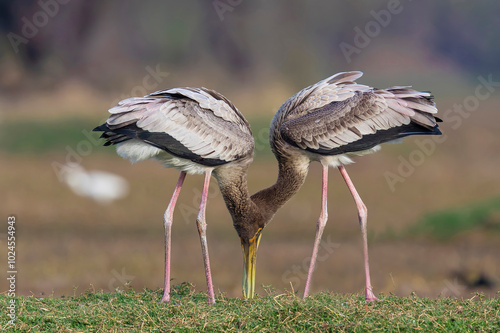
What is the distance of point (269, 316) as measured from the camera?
6.67 meters

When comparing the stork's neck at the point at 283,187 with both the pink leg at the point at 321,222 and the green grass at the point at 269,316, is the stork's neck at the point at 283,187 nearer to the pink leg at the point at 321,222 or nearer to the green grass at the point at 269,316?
the pink leg at the point at 321,222

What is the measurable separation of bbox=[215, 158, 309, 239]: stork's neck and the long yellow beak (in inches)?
4.1

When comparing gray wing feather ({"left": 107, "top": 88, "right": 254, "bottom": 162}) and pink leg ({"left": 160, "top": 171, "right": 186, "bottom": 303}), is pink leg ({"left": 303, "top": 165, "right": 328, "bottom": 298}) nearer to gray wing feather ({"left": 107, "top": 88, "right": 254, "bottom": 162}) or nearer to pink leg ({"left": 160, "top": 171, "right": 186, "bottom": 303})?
gray wing feather ({"left": 107, "top": 88, "right": 254, "bottom": 162})

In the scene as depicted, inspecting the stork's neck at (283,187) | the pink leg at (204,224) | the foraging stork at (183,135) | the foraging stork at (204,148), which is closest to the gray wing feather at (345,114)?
the stork's neck at (283,187)

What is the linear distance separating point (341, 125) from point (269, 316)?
2982 millimetres

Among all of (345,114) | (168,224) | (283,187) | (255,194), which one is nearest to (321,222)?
(283,187)

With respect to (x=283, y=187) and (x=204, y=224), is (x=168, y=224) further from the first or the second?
(x=283, y=187)

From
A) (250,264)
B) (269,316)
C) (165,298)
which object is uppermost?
(250,264)

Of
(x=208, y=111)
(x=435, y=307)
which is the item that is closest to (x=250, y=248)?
(x=208, y=111)

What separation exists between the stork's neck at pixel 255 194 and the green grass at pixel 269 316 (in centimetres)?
123

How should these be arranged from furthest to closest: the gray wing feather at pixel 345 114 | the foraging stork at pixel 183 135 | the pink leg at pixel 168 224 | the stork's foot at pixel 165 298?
the gray wing feather at pixel 345 114 → the pink leg at pixel 168 224 → the stork's foot at pixel 165 298 → the foraging stork at pixel 183 135

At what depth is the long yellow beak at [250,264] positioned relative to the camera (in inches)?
340

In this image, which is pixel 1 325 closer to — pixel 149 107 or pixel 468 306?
pixel 149 107

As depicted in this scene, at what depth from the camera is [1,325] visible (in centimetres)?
697
